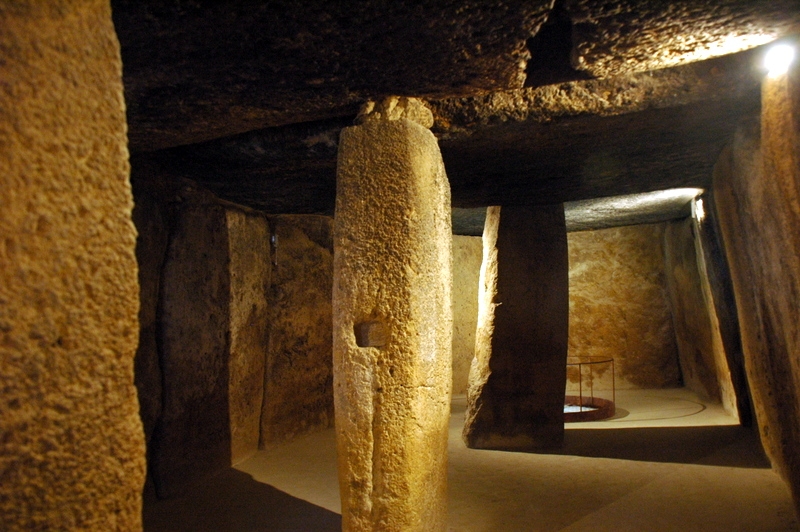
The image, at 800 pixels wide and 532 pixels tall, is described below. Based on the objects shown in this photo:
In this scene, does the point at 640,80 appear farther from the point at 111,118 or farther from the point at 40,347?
the point at 40,347

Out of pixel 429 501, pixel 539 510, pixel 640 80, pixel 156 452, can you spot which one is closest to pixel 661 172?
pixel 640 80

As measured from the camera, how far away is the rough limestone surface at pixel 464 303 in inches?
279

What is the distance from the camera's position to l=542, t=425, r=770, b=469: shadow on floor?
382 centimetres

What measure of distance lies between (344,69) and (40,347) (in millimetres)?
1544

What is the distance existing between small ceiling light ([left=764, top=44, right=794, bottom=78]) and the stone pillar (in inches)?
96.5

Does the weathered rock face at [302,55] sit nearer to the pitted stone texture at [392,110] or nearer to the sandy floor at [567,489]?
the pitted stone texture at [392,110]

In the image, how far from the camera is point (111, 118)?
0.97m

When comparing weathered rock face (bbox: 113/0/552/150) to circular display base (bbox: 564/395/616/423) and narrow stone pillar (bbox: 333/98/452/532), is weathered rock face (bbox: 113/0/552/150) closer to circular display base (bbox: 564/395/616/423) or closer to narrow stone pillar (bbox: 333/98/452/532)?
narrow stone pillar (bbox: 333/98/452/532)

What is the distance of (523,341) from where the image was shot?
448 cm

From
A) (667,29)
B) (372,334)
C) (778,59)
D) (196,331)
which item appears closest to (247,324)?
(196,331)

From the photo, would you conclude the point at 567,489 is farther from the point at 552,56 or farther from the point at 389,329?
the point at 552,56

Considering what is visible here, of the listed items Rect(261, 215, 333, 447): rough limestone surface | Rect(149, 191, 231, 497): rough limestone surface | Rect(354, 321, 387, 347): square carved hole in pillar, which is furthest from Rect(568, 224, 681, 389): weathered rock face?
Rect(354, 321, 387, 347): square carved hole in pillar

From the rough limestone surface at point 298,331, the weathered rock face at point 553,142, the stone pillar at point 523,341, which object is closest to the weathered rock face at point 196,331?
the rough limestone surface at point 298,331

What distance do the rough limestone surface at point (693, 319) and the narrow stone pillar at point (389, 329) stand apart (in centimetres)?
413
